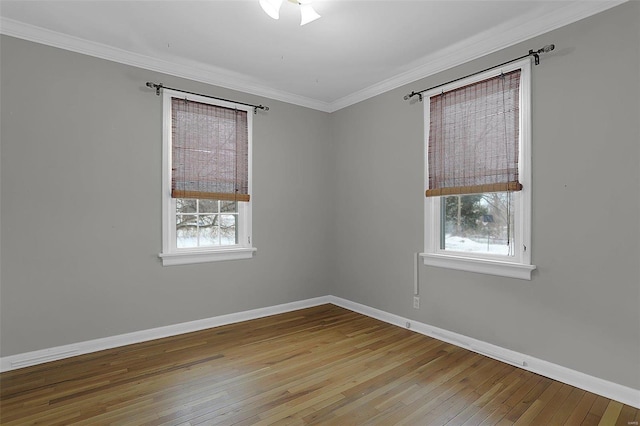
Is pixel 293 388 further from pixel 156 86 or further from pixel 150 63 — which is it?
pixel 150 63

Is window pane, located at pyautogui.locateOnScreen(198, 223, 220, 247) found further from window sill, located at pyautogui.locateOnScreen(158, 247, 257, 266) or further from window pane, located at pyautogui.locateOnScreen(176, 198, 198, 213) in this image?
window pane, located at pyautogui.locateOnScreen(176, 198, 198, 213)

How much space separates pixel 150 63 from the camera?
337 centimetres

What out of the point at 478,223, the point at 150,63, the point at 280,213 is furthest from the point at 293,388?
the point at 150,63

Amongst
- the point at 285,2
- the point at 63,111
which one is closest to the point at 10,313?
the point at 63,111

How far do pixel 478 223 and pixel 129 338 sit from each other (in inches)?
136

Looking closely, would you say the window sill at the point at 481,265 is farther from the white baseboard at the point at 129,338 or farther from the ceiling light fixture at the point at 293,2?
the ceiling light fixture at the point at 293,2

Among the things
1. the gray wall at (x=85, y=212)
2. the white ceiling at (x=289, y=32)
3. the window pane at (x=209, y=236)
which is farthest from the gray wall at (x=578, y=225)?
the gray wall at (x=85, y=212)

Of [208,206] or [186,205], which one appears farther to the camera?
[208,206]

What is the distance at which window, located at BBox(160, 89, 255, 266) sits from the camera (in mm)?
3523

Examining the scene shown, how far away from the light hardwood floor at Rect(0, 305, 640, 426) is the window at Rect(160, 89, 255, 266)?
100 centimetres

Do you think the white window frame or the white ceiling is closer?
the white ceiling

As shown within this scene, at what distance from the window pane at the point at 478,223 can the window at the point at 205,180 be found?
2.18m

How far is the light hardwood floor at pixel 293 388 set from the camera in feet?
7.02

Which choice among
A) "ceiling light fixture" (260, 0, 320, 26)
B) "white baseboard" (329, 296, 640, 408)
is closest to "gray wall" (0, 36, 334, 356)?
"ceiling light fixture" (260, 0, 320, 26)
